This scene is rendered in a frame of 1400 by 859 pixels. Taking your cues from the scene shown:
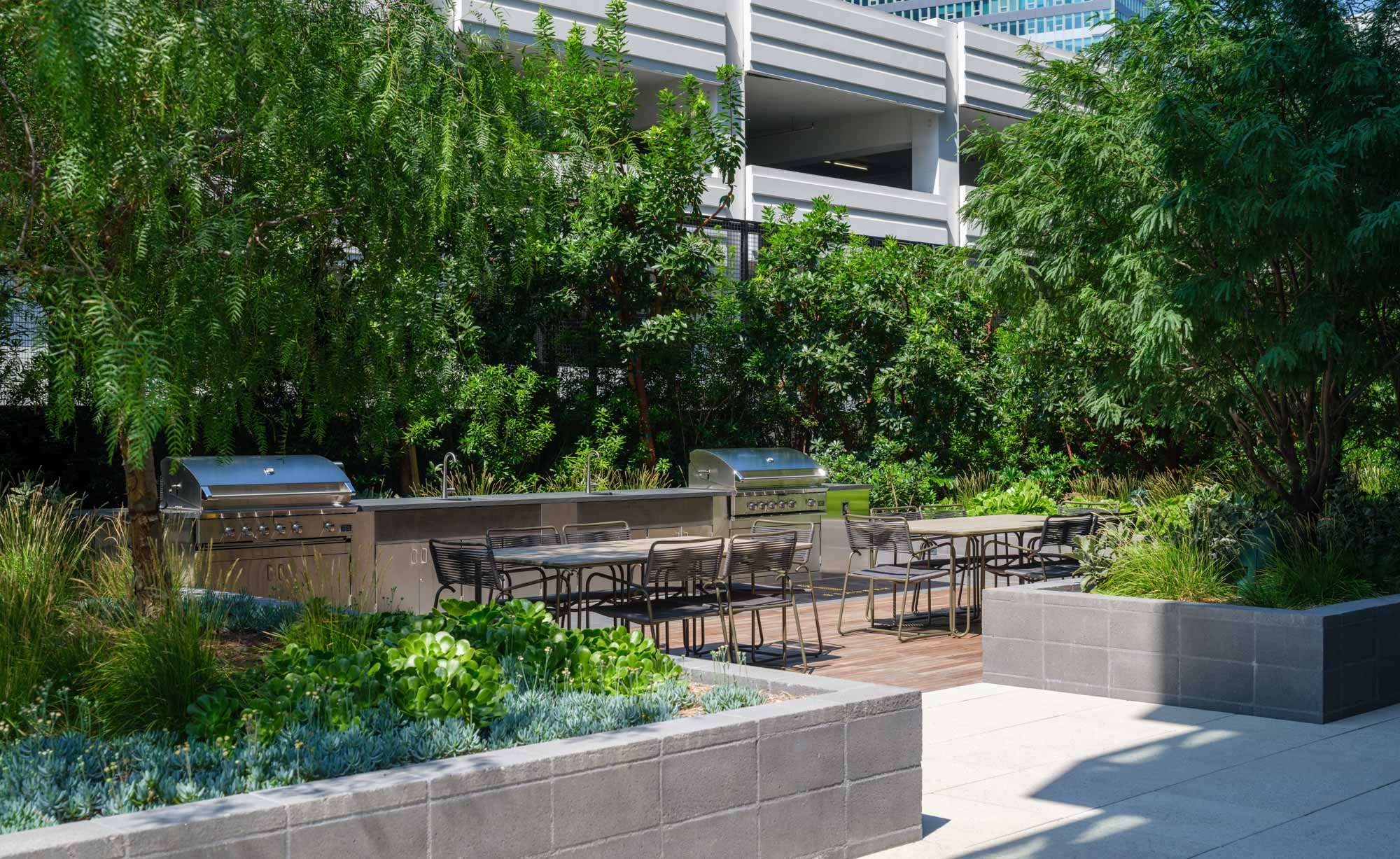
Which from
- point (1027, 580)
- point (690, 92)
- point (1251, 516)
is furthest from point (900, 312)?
point (1251, 516)

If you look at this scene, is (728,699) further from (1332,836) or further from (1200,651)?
(1200,651)

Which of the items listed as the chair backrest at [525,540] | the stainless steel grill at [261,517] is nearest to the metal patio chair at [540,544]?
the chair backrest at [525,540]

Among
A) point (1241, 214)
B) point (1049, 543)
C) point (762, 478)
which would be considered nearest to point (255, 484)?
point (762, 478)

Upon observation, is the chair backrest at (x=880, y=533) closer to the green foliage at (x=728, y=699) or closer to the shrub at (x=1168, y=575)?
the shrub at (x=1168, y=575)

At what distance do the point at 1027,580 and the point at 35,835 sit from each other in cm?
909

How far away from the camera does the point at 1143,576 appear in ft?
25.1

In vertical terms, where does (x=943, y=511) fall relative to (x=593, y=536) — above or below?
below

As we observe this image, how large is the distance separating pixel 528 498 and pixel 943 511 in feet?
17.2

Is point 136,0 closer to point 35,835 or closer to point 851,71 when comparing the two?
point 35,835

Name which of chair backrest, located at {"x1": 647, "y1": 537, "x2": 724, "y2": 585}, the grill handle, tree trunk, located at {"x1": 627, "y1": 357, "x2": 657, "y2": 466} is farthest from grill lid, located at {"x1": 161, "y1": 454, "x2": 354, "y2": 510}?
tree trunk, located at {"x1": 627, "y1": 357, "x2": 657, "y2": 466}

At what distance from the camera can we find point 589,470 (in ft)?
39.8

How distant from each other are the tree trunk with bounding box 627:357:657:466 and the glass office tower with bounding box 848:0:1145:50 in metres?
117

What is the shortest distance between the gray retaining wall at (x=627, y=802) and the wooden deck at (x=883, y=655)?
3067 mm

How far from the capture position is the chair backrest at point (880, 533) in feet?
29.9
